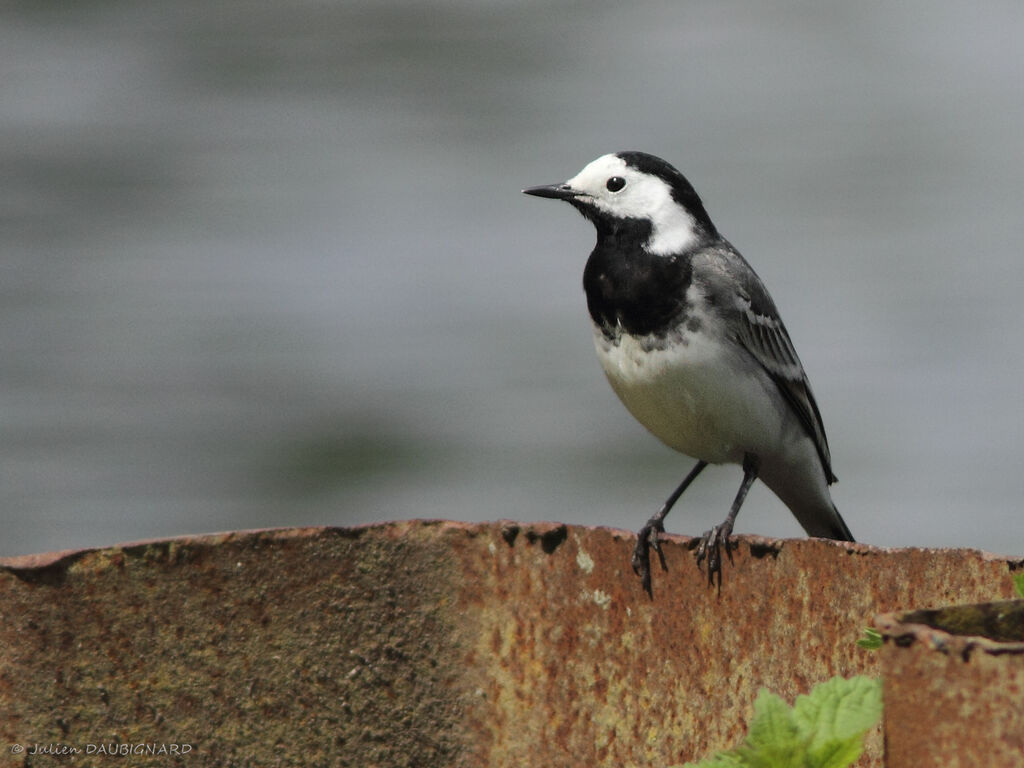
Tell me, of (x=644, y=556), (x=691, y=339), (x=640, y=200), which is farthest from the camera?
(x=640, y=200)

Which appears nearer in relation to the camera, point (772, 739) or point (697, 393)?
point (772, 739)

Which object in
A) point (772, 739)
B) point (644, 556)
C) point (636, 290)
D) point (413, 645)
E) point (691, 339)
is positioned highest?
point (636, 290)

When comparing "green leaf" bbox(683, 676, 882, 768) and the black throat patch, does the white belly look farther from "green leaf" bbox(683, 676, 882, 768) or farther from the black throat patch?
"green leaf" bbox(683, 676, 882, 768)

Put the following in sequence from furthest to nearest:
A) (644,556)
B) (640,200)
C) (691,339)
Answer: (640,200)
(691,339)
(644,556)

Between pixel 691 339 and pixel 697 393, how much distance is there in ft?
0.46

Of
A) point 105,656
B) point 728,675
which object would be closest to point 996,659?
point 728,675

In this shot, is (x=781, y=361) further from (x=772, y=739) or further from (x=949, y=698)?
(x=949, y=698)

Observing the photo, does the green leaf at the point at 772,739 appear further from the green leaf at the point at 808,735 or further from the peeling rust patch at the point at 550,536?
the peeling rust patch at the point at 550,536

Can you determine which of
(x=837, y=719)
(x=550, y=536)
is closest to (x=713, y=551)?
(x=550, y=536)

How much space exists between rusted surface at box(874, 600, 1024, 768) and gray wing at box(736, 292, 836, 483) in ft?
8.78

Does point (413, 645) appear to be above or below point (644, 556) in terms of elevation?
below

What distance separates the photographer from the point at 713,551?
2.22 m

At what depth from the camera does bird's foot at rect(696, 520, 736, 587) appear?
2.12 m

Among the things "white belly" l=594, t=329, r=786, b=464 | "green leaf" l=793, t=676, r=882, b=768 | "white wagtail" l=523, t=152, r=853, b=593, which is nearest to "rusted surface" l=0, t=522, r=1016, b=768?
"green leaf" l=793, t=676, r=882, b=768
